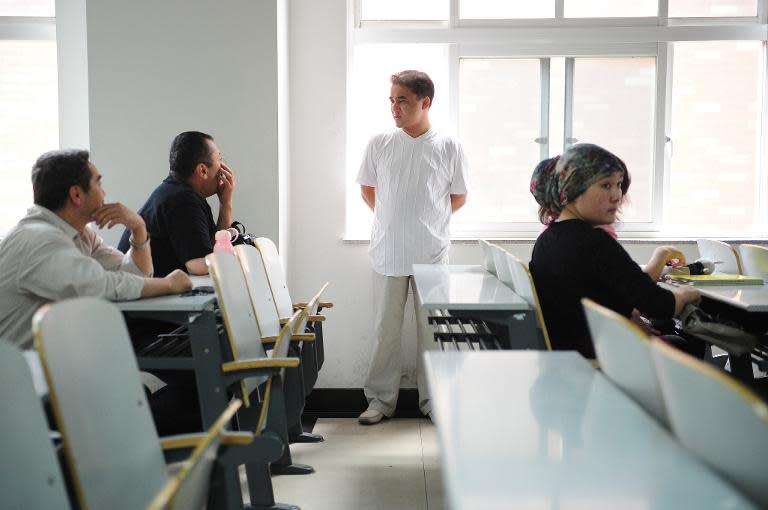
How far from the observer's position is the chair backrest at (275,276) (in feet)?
11.3

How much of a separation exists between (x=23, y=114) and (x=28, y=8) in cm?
66

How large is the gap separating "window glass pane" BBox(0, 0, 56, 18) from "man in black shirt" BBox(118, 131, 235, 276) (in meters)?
1.99

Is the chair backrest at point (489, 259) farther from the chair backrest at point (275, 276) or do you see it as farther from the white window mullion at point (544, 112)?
the white window mullion at point (544, 112)

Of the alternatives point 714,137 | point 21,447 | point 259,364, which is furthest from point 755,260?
point 21,447

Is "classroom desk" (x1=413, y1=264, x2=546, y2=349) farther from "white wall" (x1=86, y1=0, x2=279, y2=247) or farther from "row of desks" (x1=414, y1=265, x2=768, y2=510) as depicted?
"white wall" (x1=86, y1=0, x2=279, y2=247)

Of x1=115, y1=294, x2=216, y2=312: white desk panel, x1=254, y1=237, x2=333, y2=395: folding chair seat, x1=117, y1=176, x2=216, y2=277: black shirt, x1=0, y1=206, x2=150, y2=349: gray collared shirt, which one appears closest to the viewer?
x1=0, y1=206, x2=150, y2=349: gray collared shirt

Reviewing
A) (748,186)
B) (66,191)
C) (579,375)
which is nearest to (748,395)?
(579,375)

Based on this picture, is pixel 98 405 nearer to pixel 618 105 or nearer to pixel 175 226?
pixel 175 226

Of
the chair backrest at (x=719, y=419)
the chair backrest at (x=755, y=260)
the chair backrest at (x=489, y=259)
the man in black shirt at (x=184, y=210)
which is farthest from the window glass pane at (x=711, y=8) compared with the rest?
the chair backrest at (x=719, y=419)

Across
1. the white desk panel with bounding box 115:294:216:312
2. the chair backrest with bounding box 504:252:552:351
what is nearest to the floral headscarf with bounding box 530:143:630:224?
the chair backrest with bounding box 504:252:552:351

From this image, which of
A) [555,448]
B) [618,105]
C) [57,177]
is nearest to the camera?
[555,448]

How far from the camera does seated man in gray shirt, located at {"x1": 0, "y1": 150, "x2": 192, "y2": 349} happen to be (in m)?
2.43

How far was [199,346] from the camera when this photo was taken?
257cm

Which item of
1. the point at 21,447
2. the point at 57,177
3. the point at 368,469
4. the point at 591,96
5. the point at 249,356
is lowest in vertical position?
the point at 368,469
